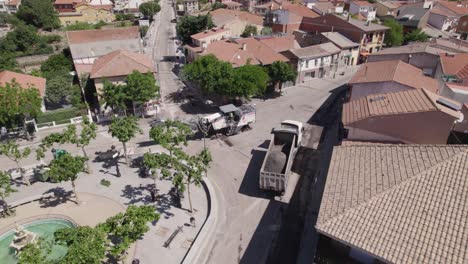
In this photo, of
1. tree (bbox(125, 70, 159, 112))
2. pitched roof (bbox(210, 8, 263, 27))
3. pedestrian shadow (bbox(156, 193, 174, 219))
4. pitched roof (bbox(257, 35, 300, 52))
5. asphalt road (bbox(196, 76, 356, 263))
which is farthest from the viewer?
pitched roof (bbox(210, 8, 263, 27))

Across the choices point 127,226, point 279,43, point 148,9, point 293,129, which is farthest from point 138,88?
point 148,9

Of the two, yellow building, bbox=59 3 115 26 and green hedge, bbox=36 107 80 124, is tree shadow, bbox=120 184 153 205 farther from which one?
→ yellow building, bbox=59 3 115 26

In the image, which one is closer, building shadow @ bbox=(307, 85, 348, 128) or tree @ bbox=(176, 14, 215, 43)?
building shadow @ bbox=(307, 85, 348, 128)

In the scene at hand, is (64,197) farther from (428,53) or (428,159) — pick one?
(428,53)

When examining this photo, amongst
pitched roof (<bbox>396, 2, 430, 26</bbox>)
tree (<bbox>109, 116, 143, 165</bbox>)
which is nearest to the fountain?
tree (<bbox>109, 116, 143, 165</bbox>)

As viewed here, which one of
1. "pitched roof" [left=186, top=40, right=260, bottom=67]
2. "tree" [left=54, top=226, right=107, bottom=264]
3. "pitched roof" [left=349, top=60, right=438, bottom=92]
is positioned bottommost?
"tree" [left=54, top=226, right=107, bottom=264]

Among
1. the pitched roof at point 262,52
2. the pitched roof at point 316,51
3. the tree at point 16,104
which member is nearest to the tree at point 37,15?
the tree at point 16,104

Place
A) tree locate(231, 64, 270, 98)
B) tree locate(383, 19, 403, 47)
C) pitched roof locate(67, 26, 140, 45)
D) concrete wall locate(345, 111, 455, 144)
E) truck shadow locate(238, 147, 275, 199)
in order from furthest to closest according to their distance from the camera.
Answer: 1. tree locate(383, 19, 403, 47)
2. pitched roof locate(67, 26, 140, 45)
3. tree locate(231, 64, 270, 98)
4. truck shadow locate(238, 147, 275, 199)
5. concrete wall locate(345, 111, 455, 144)
